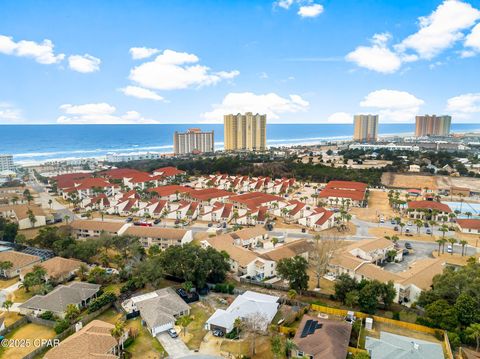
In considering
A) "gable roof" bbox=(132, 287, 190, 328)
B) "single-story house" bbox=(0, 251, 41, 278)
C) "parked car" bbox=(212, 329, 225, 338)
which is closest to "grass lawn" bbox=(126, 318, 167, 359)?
"gable roof" bbox=(132, 287, 190, 328)

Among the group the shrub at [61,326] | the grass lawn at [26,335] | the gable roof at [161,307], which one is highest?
the gable roof at [161,307]

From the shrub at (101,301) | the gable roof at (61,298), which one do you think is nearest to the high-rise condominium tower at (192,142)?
the gable roof at (61,298)

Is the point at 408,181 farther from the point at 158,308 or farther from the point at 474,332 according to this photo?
the point at 158,308

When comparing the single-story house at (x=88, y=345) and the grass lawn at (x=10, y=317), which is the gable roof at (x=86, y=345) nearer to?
the single-story house at (x=88, y=345)

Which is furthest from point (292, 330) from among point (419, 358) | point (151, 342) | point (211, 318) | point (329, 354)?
point (151, 342)

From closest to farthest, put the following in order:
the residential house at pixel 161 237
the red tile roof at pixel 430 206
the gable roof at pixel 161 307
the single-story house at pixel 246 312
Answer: the single-story house at pixel 246 312 → the gable roof at pixel 161 307 → the residential house at pixel 161 237 → the red tile roof at pixel 430 206

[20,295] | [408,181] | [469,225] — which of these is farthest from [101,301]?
[408,181]
